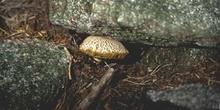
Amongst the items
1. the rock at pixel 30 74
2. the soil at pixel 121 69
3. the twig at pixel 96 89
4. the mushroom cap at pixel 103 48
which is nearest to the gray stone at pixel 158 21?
the mushroom cap at pixel 103 48

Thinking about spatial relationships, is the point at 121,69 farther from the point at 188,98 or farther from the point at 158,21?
the point at 188,98

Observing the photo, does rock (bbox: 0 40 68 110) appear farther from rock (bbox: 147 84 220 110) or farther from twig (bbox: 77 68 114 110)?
rock (bbox: 147 84 220 110)

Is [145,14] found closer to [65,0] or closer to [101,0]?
[101,0]

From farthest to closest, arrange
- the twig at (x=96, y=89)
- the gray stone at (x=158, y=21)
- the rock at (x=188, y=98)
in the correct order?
1. the gray stone at (x=158, y=21)
2. the twig at (x=96, y=89)
3. the rock at (x=188, y=98)

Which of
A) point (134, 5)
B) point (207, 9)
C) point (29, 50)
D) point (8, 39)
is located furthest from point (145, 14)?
point (8, 39)

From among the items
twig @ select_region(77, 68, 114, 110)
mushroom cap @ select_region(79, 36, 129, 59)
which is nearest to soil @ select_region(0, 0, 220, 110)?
twig @ select_region(77, 68, 114, 110)

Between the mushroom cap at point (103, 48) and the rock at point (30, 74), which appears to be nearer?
the rock at point (30, 74)

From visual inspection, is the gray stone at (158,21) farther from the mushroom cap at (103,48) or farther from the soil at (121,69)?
the soil at (121,69)
